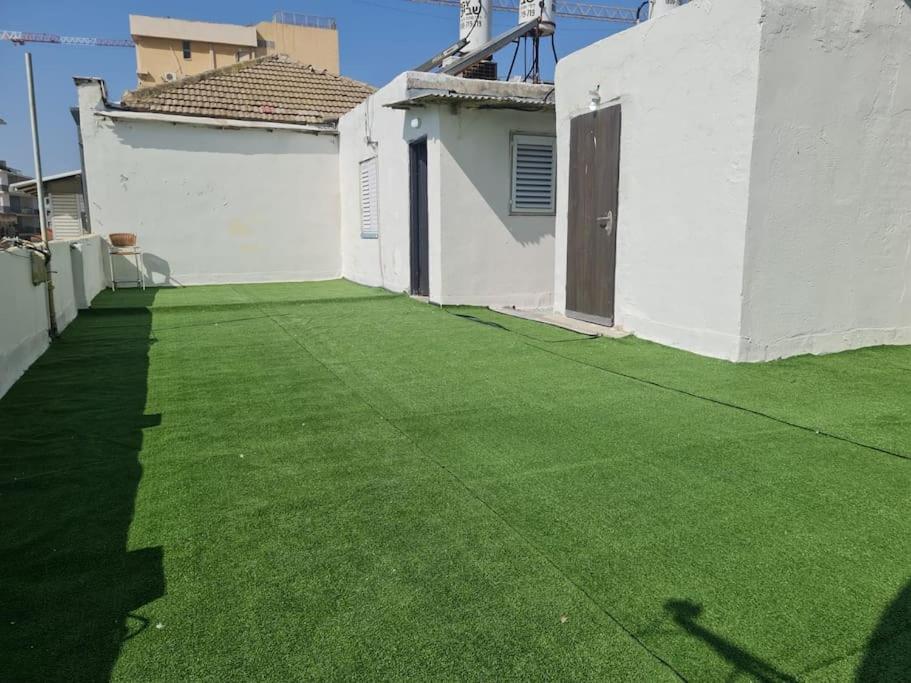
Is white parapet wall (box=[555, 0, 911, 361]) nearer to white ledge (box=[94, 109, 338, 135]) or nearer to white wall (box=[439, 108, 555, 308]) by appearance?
white wall (box=[439, 108, 555, 308])

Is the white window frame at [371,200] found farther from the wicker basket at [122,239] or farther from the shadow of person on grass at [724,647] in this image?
the shadow of person on grass at [724,647]

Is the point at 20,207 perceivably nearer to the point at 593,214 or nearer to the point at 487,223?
the point at 487,223

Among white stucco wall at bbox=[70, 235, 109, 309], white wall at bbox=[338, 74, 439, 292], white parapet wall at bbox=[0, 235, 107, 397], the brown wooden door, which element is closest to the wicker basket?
Answer: white stucco wall at bbox=[70, 235, 109, 309]

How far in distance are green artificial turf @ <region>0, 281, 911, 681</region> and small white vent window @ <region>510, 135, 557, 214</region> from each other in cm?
481

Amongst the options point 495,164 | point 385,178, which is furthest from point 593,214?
point 385,178

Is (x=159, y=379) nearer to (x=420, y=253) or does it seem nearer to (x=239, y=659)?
(x=239, y=659)

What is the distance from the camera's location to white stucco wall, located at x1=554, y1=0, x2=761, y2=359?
17.5ft

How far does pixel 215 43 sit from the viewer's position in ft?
153

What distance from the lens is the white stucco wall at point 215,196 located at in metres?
11.9

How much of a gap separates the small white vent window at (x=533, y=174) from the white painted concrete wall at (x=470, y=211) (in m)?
0.12

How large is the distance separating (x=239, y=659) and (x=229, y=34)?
52591 mm

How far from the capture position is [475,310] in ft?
29.1

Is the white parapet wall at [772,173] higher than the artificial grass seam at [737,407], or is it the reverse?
the white parapet wall at [772,173]

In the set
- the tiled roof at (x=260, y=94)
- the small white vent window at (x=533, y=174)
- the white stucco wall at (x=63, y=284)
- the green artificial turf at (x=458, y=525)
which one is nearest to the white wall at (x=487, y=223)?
the small white vent window at (x=533, y=174)
